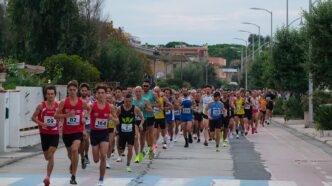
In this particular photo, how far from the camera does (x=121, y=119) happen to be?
1597cm

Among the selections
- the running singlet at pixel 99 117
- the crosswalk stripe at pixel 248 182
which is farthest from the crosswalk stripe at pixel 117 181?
the crosswalk stripe at pixel 248 182

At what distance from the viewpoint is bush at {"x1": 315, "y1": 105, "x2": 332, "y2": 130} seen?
27938mm

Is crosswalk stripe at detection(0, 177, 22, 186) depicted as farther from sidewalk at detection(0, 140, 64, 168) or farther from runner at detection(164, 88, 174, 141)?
runner at detection(164, 88, 174, 141)

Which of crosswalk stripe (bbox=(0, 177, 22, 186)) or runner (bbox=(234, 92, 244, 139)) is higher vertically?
runner (bbox=(234, 92, 244, 139))

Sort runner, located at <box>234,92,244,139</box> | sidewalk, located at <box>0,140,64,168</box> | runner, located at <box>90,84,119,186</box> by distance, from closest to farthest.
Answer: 1. runner, located at <box>90,84,119,186</box>
2. sidewalk, located at <box>0,140,64,168</box>
3. runner, located at <box>234,92,244,139</box>

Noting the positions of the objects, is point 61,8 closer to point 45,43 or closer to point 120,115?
point 45,43

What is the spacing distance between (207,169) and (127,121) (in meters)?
2.11

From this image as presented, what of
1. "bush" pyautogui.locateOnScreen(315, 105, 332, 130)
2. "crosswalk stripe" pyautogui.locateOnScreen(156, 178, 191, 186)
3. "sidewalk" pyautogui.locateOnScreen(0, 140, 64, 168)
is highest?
"bush" pyautogui.locateOnScreen(315, 105, 332, 130)

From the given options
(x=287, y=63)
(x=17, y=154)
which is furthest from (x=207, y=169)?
(x=287, y=63)

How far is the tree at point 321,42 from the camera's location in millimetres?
21656

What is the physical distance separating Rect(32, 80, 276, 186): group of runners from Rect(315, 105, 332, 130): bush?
2836 mm

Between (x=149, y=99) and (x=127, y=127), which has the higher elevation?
(x=149, y=99)

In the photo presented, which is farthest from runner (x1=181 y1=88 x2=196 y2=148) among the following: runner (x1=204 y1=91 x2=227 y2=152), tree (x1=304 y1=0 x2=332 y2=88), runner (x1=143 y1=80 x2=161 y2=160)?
runner (x1=143 y1=80 x2=161 y2=160)

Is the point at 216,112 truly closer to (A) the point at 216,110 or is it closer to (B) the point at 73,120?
(A) the point at 216,110
